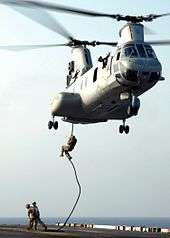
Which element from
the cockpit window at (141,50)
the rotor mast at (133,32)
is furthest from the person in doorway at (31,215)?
the rotor mast at (133,32)

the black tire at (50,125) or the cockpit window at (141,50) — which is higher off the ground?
the cockpit window at (141,50)

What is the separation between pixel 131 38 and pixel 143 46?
146cm

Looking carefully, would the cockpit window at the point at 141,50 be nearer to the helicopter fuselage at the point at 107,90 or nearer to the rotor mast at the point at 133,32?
the helicopter fuselage at the point at 107,90

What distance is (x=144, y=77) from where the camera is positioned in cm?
4031

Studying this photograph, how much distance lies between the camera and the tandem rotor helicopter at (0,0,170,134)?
133 ft

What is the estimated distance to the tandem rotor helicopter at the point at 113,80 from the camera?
40.7 m

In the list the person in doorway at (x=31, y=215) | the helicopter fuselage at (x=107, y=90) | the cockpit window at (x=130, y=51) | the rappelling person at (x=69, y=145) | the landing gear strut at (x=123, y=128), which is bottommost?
the person in doorway at (x=31, y=215)

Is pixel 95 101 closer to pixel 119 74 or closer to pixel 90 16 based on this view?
pixel 119 74

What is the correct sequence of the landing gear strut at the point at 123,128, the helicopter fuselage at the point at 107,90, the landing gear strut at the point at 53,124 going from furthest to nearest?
the landing gear strut at the point at 53,124 < the landing gear strut at the point at 123,128 < the helicopter fuselage at the point at 107,90

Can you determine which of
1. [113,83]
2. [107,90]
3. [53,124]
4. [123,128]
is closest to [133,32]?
[113,83]

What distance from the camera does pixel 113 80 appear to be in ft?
141

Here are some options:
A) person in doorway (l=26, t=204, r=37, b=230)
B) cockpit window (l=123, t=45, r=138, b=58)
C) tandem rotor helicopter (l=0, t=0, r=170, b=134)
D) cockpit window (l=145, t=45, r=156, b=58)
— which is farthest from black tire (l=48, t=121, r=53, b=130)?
cockpit window (l=145, t=45, r=156, b=58)

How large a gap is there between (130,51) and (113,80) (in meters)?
2.85

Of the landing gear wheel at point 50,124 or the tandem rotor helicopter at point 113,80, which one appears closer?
the tandem rotor helicopter at point 113,80
